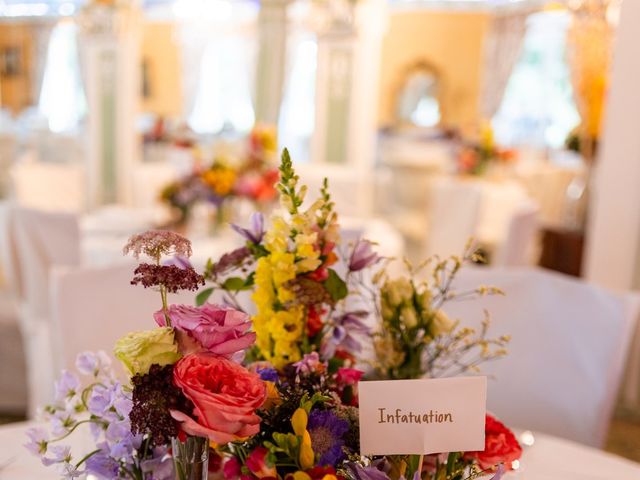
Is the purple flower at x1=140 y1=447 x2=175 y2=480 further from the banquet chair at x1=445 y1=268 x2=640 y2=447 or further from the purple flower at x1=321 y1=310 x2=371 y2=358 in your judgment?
the banquet chair at x1=445 y1=268 x2=640 y2=447

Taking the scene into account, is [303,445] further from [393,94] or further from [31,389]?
[393,94]

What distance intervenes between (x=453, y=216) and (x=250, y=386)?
3.97 m

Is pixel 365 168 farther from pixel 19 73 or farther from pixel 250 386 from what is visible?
pixel 19 73

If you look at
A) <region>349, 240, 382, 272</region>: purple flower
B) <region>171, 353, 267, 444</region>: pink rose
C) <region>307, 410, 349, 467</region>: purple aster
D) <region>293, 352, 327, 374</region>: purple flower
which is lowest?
<region>307, 410, 349, 467</region>: purple aster

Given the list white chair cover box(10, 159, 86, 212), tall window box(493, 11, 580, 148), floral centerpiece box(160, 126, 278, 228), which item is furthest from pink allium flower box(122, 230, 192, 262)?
tall window box(493, 11, 580, 148)

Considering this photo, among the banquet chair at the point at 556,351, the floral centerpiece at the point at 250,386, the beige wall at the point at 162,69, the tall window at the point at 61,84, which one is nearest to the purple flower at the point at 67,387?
the floral centerpiece at the point at 250,386

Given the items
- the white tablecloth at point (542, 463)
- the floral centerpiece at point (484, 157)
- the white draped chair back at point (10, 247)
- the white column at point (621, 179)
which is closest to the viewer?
the white tablecloth at point (542, 463)

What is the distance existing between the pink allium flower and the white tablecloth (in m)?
0.62

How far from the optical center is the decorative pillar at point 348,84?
18.2 ft

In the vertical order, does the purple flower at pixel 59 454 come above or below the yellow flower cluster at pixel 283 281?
below

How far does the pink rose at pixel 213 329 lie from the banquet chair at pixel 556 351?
50.7 inches

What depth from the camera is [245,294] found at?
80.5 inches

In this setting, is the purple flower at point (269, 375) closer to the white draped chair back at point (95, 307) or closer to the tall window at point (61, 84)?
the white draped chair back at point (95, 307)

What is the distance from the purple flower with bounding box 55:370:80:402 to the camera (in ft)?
3.34
